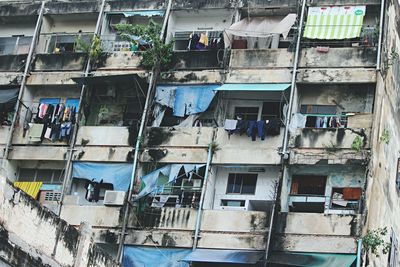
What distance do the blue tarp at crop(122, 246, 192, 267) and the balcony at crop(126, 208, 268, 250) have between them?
0.20m

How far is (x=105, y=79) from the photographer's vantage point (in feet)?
114

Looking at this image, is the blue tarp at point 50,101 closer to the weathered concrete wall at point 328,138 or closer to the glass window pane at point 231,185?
the glass window pane at point 231,185

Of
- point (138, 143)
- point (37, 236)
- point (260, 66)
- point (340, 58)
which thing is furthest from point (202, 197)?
point (37, 236)

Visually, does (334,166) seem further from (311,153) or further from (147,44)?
(147,44)

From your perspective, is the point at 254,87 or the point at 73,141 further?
the point at 73,141

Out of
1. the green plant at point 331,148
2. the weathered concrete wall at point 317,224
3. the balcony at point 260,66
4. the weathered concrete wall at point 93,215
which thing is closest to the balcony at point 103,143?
the weathered concrete wall at point 93,215

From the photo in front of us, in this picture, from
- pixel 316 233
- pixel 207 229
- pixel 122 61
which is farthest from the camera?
pixel 122 61

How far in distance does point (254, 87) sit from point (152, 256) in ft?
19.9

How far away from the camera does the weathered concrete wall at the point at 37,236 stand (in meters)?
21.8

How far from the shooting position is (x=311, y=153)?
32281 millimetres

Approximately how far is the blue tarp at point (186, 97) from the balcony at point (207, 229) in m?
3.45

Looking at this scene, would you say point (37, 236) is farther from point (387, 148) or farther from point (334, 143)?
point (387, 148)

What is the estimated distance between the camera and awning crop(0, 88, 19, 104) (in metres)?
36.0

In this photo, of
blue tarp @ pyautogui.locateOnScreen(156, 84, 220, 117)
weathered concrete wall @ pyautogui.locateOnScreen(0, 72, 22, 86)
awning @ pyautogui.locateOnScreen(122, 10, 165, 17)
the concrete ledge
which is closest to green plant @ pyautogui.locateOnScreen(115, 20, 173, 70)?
awning @ pyautogui.locateOnScreen(122, 10, 165, 17)
